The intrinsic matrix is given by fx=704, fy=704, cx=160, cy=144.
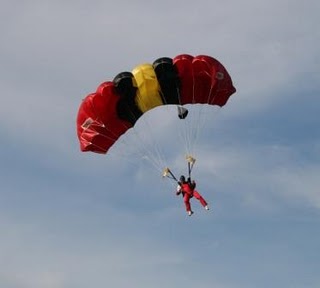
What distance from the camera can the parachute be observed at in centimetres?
2883

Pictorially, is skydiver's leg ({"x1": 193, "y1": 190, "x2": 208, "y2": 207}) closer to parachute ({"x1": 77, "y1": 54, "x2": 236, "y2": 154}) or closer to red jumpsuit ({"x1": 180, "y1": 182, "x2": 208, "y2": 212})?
red jumpsuit ({"x1": 180, "y1": 182, "x2": 208, "y2": 212})

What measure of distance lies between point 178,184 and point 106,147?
13.3 ft

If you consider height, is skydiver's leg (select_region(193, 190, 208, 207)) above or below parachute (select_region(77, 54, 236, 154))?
below

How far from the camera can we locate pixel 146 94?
29.0 meters

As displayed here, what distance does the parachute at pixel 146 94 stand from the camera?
94.6ft

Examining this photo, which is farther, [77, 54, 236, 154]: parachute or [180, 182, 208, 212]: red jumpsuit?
[77, 54, 236, 154]: parachute

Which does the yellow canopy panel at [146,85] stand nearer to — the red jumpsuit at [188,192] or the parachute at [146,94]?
the parachute at [146,94]

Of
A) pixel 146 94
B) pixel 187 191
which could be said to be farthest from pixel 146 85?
pixel 187 191

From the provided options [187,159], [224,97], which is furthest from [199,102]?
[187,159]

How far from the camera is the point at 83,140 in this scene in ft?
98.1

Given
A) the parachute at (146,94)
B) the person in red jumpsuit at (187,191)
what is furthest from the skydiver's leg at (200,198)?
the parachute at (146,94)

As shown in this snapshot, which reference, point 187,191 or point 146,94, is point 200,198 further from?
point 146,94

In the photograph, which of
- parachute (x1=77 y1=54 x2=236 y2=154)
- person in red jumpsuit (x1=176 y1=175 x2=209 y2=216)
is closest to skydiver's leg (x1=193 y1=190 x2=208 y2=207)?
person in red jumpsuit (x1=176 y1=175 x2=209 y2=216)

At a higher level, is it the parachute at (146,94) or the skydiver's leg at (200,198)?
the parachute at (146,94)
